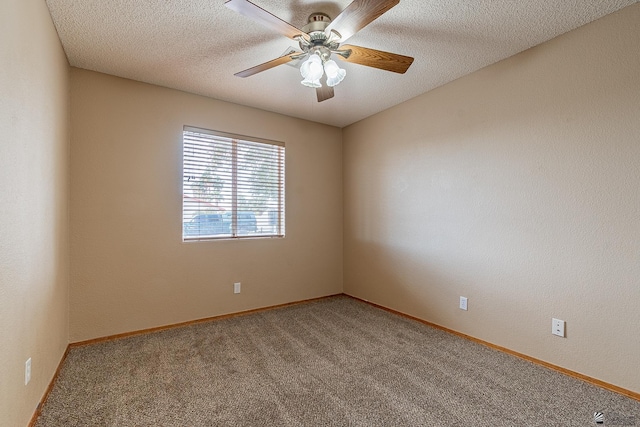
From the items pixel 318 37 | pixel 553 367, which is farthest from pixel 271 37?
pixel 553 367

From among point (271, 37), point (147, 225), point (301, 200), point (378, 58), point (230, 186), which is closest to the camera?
point (378, 58)

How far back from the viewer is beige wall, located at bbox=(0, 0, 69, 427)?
1330mm

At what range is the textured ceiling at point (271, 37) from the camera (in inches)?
74.7

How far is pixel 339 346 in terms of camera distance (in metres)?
2.63

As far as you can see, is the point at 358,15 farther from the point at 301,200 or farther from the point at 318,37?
the point at 301,200

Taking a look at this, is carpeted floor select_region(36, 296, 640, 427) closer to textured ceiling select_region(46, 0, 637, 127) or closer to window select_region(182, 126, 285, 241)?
window select_region(182, 126, 285, 241)

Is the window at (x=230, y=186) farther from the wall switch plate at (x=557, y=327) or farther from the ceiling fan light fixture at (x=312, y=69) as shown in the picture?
the wall switch plate at (x=557, y=327)

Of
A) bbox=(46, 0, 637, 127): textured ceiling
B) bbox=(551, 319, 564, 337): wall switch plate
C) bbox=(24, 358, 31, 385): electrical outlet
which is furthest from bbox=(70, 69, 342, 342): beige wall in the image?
bbox=(551, 319, 564, 337): wall switch plate

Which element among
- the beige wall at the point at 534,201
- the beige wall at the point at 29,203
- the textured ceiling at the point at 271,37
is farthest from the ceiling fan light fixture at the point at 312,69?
the beige wall at the point at 534,201

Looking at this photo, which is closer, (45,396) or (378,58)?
(45,396)

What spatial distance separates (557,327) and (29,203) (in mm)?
3488

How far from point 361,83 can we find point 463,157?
47.8 inches

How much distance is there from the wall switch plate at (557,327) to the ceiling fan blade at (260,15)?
266 centimetres

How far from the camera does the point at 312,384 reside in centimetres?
204
